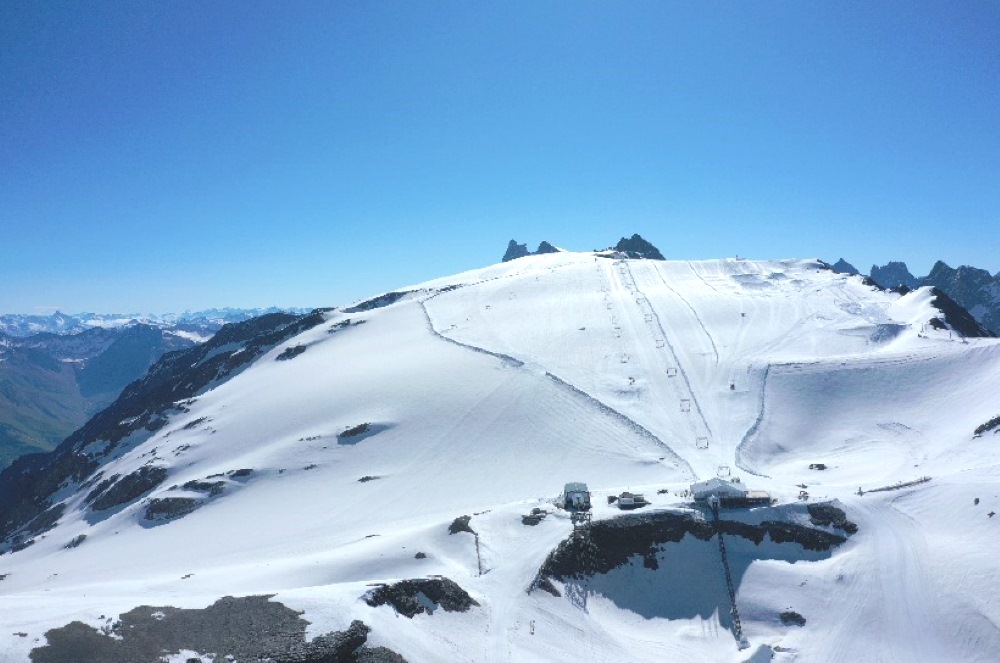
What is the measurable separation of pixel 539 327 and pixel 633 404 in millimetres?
41180

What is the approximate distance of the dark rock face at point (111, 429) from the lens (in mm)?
110062

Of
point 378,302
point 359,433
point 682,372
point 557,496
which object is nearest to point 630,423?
point 682,372

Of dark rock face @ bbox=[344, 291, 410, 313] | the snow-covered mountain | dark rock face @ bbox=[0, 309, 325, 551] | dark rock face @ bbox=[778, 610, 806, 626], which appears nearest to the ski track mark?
the snow-covered mountain

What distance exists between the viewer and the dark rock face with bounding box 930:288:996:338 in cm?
8981

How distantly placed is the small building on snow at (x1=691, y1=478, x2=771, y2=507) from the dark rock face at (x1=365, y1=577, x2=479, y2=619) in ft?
73.8

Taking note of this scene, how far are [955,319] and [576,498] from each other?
272 ft

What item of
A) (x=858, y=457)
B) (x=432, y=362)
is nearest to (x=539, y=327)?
(x=432, y=362)

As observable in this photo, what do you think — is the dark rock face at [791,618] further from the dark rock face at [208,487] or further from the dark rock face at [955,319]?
the dark rock face at [955,319]

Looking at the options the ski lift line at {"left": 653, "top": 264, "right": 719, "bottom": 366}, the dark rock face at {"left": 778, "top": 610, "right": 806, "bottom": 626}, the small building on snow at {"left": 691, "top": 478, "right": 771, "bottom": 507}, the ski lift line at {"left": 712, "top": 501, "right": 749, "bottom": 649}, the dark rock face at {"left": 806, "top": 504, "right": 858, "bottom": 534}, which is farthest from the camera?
the ski lift line at {"left": 653, "top": 264, "right": 719, "bottom": 366}

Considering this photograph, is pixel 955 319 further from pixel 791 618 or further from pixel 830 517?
pixel 791 618

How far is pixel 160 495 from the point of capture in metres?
80.1

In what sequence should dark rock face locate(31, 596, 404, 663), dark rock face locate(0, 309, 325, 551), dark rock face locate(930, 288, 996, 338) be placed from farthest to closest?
dark rock face locate(0, 309, 325, 551) < dark rock face locate(930, 288, 996, 338) < dark rock face locate(31, 596, 404, 663)

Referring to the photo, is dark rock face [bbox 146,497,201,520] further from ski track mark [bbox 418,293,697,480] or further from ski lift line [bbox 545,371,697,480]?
ski lift line [bbox 545,371,697,480]

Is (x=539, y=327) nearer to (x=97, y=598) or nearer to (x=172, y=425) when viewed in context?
(x=172, y=425)
